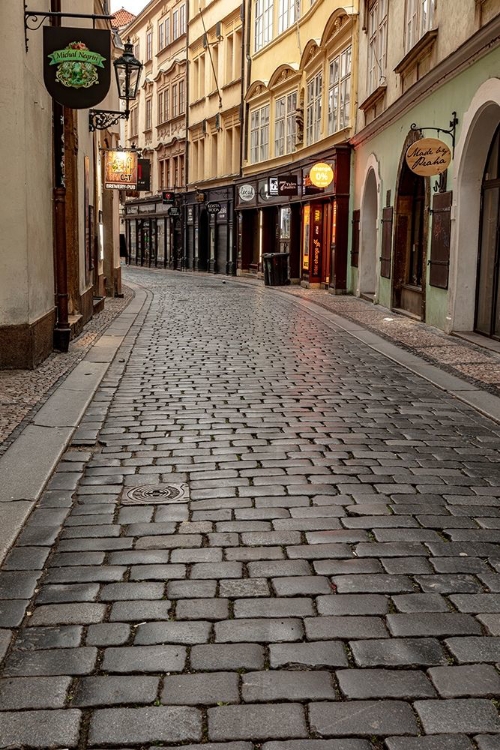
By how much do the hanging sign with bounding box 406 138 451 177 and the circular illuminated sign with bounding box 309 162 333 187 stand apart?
9470 mm

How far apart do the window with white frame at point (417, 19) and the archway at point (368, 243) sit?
5118 millimetres

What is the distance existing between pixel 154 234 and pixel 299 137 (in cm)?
2040

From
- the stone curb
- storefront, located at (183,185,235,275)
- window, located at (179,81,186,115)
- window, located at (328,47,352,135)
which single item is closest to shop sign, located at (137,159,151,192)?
window, located at (328,47,352,135)

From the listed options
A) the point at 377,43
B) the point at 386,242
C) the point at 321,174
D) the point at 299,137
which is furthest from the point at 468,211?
the point at 299,137

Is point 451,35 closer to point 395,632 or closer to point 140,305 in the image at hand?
point 140,305

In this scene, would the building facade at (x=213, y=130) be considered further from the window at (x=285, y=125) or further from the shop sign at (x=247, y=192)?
the window at (x=285, y=125)

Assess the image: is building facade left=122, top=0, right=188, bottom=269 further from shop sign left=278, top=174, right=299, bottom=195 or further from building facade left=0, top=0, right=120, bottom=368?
building facade left=0, top=0, right=120, bottom=368

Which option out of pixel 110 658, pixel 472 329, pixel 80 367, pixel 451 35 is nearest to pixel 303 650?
pixel 110 658

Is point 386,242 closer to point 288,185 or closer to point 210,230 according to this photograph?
point 288,185

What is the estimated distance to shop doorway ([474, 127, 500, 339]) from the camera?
12.3m

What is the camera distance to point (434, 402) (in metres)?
8.12

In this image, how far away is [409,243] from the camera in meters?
17.5

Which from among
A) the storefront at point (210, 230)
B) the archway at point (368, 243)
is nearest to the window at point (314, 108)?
the archway at point (368, 243)

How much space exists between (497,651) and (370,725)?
71 centimetres
